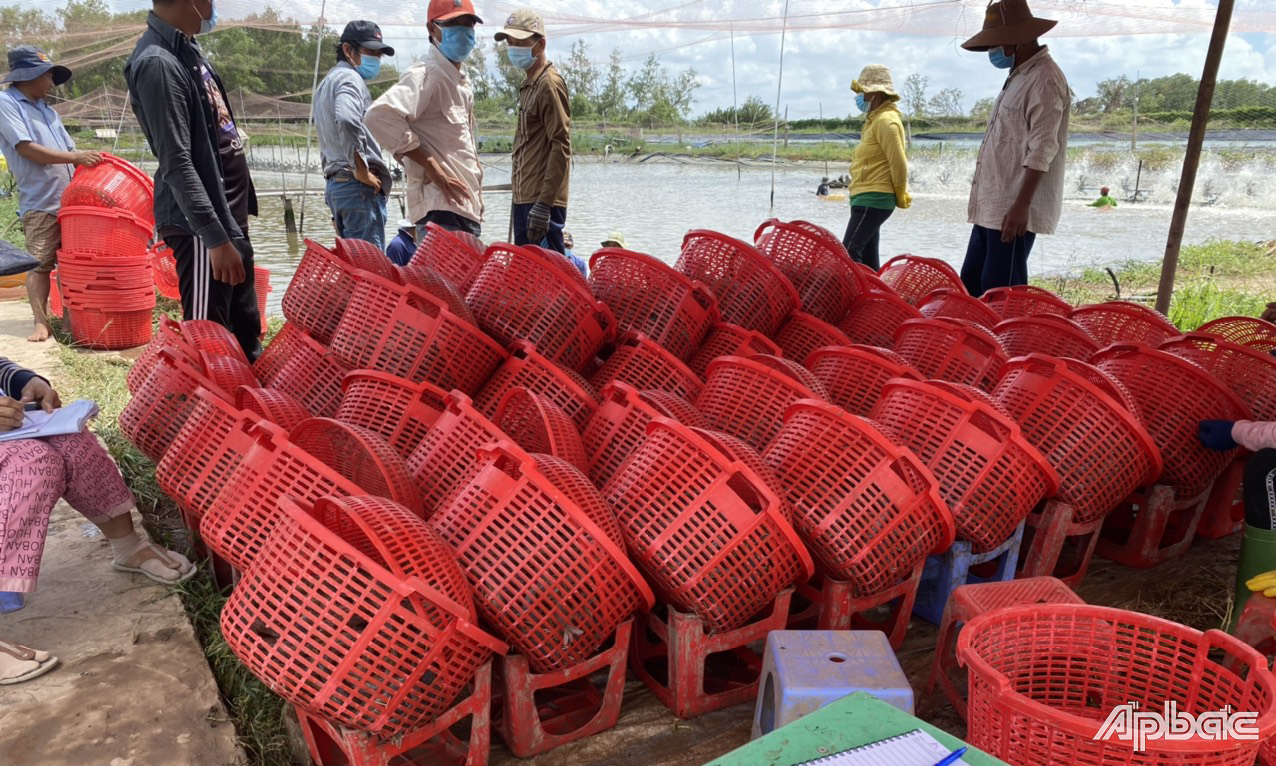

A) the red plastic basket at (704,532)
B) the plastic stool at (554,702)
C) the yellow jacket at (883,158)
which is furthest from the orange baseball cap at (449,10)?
the plastic stool at (554,702)

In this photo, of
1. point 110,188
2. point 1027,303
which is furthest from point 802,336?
point 110,188

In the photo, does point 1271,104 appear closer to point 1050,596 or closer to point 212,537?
point 1050,596

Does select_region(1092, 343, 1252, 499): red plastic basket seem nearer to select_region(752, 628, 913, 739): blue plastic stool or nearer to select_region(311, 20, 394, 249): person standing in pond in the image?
select_region(752, 628, 913, 739): blue plastic stool

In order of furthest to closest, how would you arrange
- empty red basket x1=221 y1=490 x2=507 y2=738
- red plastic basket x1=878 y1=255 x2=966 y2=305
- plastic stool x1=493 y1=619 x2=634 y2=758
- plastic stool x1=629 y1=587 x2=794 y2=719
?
red plastic basket x1=878 y1=255 x2=966 y2=305, plastic stool x1=629 y1=587 x2=794 y2=719, plastic stool x1=493 y1=619 x2=634 y2=758, empty red basket x1=221 y1=490 x2=507 y2=738

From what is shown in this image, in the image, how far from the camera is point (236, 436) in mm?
2076

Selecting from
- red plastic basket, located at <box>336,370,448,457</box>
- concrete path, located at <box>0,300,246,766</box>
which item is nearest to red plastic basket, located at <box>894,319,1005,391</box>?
red plastic basket, located at <box>336,370,448,457</box>

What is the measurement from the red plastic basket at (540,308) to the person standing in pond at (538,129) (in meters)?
1.99

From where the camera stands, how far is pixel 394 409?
92.7 inches

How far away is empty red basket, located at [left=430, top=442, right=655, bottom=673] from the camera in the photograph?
1720 millimetres

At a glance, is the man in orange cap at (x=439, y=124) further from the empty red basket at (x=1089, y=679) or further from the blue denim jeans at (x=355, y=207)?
the empty red basket at (x=1089, y=679)

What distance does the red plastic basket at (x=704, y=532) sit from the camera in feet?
6.04

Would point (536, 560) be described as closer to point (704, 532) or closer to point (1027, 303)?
point (704, 532)

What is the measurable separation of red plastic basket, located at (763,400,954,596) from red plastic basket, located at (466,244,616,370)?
91cm

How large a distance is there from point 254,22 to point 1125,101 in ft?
74.4
